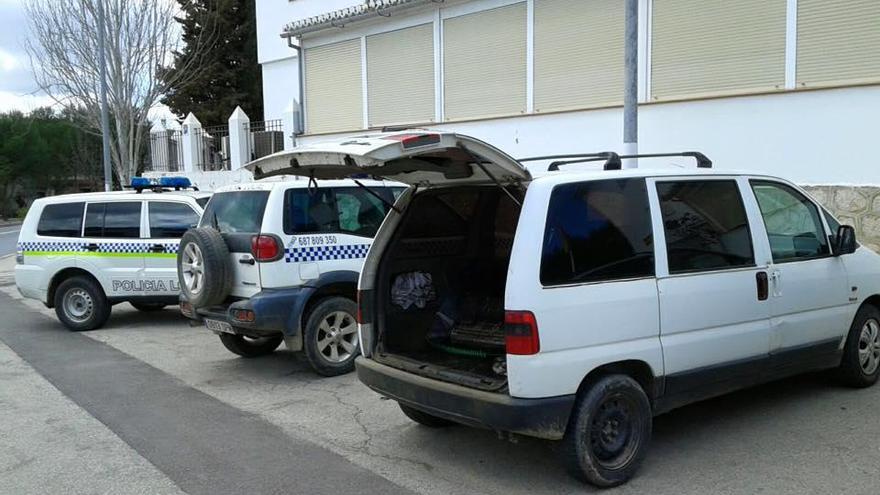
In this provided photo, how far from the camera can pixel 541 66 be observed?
1293 cm

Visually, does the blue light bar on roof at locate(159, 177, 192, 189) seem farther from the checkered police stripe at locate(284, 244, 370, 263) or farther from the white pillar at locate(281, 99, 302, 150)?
the white pillar at locate(281, 99, 302, 150)

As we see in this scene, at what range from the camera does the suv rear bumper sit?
22.8 feet

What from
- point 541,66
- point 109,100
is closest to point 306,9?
point 109,100

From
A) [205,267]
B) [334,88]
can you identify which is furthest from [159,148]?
[205,267]

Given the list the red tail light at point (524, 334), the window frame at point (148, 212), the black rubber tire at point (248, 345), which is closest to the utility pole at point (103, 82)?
the window frame at point (148, 212)

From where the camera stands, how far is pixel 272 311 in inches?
275

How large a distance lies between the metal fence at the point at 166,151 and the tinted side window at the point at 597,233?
67.3 ft

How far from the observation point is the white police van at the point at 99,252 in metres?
9.99

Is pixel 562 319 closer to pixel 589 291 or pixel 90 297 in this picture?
pixel 589 291

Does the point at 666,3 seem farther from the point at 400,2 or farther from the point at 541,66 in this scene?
the point at 400,2

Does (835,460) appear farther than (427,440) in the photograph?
No

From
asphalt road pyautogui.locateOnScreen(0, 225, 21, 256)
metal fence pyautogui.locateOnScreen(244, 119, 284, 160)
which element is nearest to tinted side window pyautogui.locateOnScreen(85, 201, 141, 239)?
metal fence pyautogui.locateOnScreen(244, 119, 284, 160)

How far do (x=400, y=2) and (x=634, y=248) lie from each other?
38.9ft

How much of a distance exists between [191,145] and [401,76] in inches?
355
